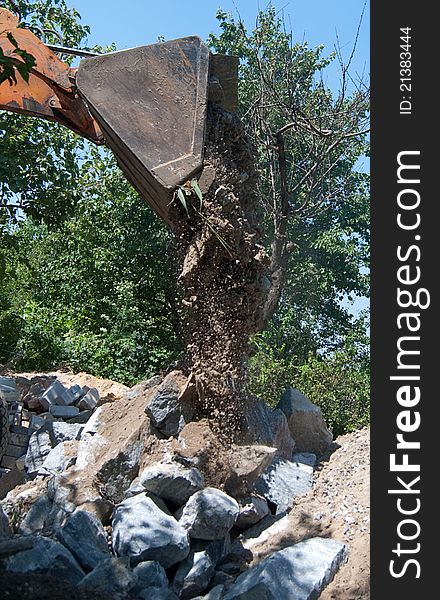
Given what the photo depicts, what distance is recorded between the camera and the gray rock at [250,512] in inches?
179

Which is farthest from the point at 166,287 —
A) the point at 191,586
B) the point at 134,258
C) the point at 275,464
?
the point at 191,586

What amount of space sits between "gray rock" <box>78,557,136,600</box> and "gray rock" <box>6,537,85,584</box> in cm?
9

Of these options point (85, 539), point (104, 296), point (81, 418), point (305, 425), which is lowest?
point (85, 539)

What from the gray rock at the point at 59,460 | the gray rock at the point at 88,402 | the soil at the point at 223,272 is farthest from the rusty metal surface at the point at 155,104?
the gray rock at the point at 88,402

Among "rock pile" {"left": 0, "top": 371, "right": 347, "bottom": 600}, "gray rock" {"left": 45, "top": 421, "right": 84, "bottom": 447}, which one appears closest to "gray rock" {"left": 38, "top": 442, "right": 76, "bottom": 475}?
"rock pile" {"left": 0, "top": 371, "right": 347, "bottom": 600}

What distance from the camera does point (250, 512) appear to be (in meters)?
4.55

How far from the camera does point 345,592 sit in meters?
3.71

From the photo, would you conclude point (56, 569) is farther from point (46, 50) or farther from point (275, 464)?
point (46, 50)

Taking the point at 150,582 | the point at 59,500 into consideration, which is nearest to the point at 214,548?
the point at 150,582

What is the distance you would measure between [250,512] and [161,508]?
0.60m

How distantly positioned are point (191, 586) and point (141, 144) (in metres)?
2.43

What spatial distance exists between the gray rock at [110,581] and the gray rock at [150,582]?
0.23 ft

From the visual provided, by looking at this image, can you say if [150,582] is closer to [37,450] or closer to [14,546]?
[14,546]

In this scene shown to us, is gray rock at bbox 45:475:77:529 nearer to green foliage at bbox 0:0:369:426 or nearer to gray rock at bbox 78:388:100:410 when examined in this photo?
gray rock at bbox 78:388:100:410
